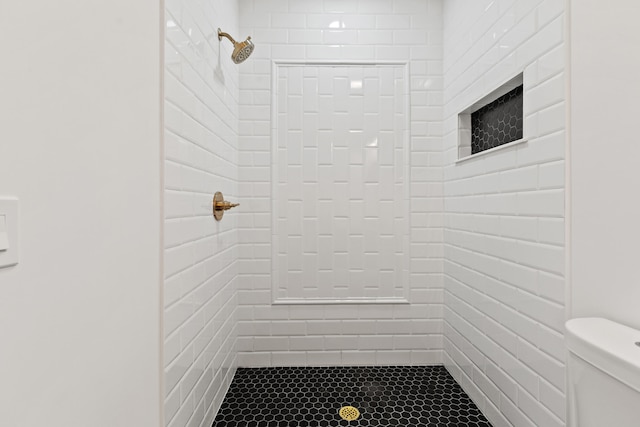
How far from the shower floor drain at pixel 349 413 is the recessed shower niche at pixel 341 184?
0.62m

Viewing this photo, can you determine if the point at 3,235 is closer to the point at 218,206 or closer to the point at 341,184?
the point at 218,206

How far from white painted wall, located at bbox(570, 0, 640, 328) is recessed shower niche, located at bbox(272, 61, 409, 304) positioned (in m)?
1.10

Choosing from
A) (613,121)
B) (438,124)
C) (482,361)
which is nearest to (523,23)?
(613,121)

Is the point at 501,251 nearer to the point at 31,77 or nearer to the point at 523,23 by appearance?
the point at 523,23

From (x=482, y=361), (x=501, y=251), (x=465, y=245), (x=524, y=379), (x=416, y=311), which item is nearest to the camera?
(x=524, y=379)

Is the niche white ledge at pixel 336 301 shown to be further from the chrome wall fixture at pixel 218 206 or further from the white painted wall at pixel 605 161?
the white painted wall at pixel 605 161

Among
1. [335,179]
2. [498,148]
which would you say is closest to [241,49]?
[335,179]

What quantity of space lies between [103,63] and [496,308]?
158 centimetres

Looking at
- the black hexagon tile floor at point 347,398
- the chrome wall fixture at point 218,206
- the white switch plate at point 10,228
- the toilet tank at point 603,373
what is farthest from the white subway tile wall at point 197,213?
the toilet tank at point 603,373

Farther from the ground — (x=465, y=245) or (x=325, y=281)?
(x=465, y=245)

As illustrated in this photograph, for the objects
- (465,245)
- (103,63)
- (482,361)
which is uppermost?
(103,63)

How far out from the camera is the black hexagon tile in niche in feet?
4.68

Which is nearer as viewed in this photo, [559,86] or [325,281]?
[559,86]

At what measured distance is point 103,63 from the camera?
0.70 metres
